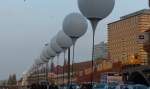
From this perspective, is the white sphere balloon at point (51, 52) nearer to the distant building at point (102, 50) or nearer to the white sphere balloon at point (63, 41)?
the white sphere balloon at point (63, 41)

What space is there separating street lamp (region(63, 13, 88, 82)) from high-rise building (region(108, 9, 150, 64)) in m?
92.5

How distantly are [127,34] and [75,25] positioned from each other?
353ft

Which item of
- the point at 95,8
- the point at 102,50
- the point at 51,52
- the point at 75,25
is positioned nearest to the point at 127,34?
the point at 102,50

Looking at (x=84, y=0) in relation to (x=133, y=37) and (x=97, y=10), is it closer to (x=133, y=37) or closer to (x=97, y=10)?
(x=97, y=10)

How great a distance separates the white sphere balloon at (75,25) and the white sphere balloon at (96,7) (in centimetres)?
324

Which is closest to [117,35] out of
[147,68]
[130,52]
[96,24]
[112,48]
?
[112,48]

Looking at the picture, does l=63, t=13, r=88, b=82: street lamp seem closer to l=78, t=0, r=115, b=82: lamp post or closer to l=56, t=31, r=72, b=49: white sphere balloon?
l=56, t=31, r=72, b=49: white sphere balloon

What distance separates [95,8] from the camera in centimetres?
1228

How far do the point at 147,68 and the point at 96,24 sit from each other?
61330mm

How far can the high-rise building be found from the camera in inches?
4527

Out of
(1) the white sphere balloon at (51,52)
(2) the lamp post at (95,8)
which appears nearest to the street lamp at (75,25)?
(2) the lamp post at (95,8)

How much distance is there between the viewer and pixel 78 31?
15836 millimetres

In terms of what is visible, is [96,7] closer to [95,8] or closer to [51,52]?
[95,8]

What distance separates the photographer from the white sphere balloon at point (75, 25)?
51.6 feet
